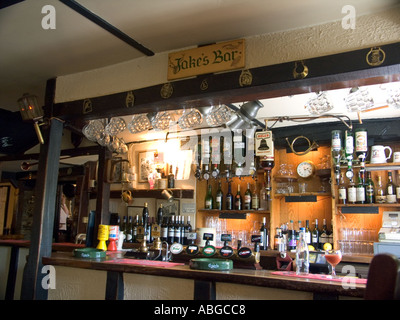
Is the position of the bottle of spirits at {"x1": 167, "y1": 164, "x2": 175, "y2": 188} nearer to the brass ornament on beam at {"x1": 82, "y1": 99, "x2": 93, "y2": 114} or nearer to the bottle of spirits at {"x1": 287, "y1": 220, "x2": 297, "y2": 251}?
the bottle of spirits at {"x1": 287, "y1": 220, "x2": 297, "y2": 251}

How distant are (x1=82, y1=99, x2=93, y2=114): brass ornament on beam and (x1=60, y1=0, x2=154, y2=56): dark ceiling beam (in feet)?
2.25

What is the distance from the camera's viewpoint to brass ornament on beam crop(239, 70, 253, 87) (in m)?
2.46

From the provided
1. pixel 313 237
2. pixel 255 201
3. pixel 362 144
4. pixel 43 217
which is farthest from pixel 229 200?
pixel 43 217

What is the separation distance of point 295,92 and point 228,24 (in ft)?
2.07

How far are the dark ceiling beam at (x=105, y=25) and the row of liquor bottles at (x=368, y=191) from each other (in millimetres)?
3097

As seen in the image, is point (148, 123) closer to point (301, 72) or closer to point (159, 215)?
point (301, 72)

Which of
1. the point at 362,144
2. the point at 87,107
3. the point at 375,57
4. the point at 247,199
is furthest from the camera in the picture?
the point at 247,199

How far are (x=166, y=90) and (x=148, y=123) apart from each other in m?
0.78

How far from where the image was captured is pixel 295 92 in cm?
250

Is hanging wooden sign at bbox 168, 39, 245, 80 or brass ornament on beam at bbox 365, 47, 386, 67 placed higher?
hanging wooden sign at bbox 168, 39, 245, 80

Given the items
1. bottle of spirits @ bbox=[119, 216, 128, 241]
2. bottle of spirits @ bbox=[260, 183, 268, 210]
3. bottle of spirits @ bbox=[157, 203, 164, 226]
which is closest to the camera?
bottle of spirits @ bbox=[260, 183, 268, 210]

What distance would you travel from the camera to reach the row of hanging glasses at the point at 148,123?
3170mm

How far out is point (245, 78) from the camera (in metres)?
2.47

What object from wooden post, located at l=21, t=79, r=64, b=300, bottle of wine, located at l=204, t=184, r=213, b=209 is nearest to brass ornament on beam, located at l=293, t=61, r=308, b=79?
wooden post, located at l=21, t=79, r=64, b=300
